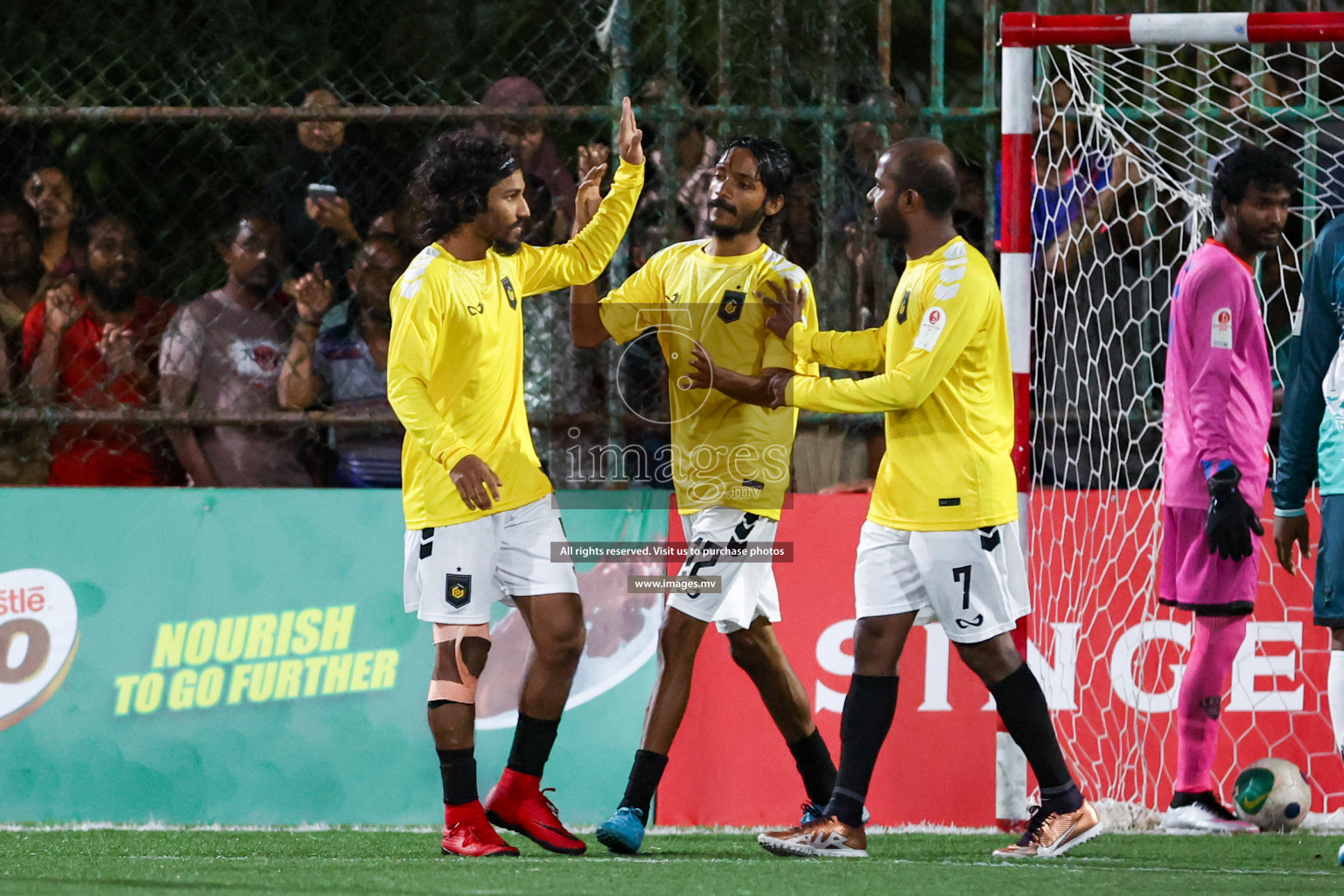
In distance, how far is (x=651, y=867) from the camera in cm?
425

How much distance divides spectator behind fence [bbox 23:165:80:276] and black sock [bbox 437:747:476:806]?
8.10ft

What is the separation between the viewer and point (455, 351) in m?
4.52

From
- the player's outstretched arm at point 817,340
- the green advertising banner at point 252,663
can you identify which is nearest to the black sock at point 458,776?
the green advertising banner at point 252,663

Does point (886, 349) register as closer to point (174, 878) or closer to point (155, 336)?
point (174, 878)

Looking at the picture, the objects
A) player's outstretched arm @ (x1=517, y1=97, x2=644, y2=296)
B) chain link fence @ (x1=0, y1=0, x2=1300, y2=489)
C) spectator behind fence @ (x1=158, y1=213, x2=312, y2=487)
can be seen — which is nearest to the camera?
player's outstretched arm @ (x1=517, y1=97, x2=644, y2=296)

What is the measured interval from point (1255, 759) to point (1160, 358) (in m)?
1.44

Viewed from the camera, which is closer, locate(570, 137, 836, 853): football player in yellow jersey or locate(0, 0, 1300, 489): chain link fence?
locate(570, 137, 836, 853): football player in yellow jersey

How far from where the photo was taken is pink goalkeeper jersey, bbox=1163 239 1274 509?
5.01m

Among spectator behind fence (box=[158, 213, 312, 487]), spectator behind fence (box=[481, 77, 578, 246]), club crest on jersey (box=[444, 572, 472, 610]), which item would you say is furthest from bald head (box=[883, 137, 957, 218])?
spectator behind fence (box=[158, 213, 312, 487])

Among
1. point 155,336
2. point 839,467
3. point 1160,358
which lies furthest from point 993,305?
point 155,336

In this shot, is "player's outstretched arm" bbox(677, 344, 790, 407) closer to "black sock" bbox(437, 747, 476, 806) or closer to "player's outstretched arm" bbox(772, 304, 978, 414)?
"player's outstretched arm" bbox(772, 304, 978, 414)

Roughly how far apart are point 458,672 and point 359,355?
1.55 meters

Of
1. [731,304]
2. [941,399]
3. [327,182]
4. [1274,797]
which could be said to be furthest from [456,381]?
[1274,797]

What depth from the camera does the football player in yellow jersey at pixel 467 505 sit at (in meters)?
4.49
